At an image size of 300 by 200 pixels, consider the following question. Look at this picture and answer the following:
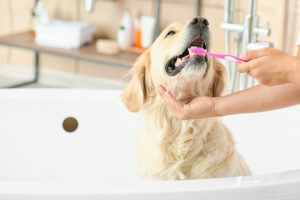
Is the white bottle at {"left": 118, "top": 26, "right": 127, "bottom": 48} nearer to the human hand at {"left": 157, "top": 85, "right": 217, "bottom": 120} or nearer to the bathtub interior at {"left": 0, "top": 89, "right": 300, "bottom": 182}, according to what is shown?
the bathtub interior at {"left": 0, "top": 89, "right": 300, "bottom": 182}

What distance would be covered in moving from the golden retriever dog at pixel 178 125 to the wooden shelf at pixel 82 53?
1.54 meters

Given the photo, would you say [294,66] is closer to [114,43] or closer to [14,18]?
[114,43]

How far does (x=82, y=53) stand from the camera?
3084mm

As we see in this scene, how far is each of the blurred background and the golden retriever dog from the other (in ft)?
4.20

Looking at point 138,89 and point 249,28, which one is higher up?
point 249,28

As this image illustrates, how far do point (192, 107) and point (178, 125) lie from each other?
5.3 inches

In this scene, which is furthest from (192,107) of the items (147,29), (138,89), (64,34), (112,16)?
(112,16)

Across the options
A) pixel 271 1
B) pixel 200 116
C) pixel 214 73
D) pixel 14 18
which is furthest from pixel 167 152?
pixel 14 18

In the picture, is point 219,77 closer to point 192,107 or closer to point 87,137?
point 192,107

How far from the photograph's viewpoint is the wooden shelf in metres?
2.97

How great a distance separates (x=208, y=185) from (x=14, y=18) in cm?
313

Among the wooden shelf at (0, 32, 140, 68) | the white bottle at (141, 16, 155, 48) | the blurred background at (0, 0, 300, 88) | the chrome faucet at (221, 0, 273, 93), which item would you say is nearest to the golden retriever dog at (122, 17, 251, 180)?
the chrome faucet at (221, 0, 273, 93)

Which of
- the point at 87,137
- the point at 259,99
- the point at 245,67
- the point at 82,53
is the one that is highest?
the point at 245,67

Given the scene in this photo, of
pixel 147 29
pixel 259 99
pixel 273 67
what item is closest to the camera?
pixel 273 67
